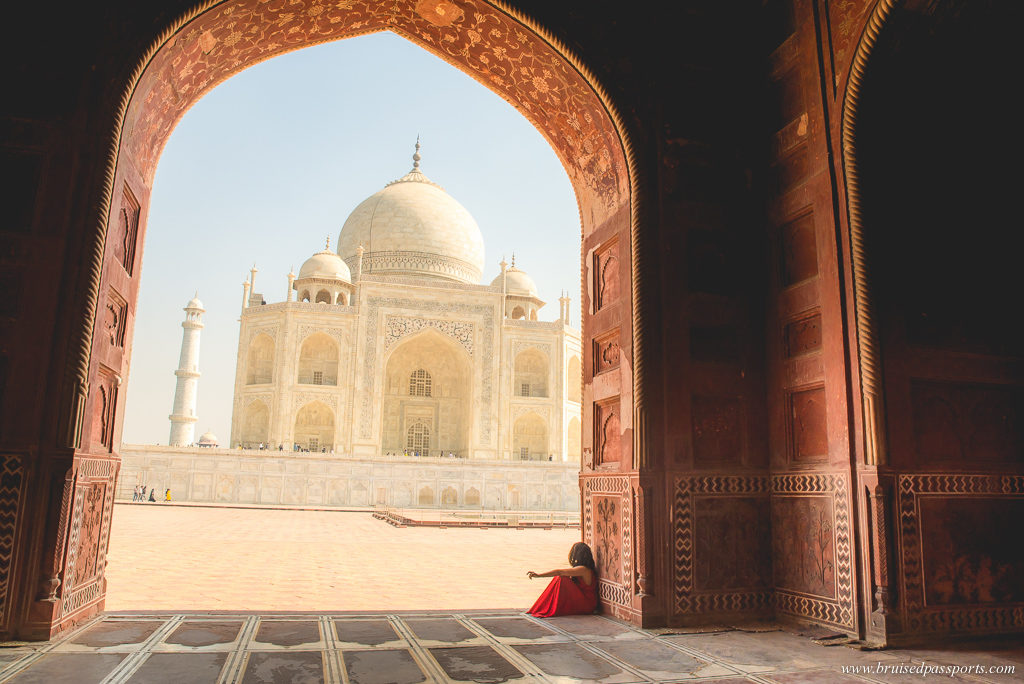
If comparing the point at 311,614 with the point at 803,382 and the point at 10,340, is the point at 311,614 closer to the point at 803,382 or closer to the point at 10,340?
the point at 10,340

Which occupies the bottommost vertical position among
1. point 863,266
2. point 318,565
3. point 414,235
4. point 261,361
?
point 318,565

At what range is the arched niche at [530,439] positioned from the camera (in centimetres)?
3058

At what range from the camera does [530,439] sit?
30906 mm

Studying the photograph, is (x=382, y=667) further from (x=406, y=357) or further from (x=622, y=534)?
(x=406, y=357)

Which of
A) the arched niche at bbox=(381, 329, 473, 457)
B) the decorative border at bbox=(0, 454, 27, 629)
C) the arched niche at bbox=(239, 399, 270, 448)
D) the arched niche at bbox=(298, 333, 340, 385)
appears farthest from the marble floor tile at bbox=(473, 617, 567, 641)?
the arched niche at bbox=(298, 333, 340, 385)

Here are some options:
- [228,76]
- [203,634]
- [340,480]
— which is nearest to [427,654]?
[203,634]

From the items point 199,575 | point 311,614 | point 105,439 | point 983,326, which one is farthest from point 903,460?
point 199,575

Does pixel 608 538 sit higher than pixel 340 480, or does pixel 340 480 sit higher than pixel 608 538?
pixel 340 480

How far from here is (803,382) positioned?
4977mm

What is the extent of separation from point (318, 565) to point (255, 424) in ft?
72.9

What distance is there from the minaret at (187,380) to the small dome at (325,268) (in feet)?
22.4

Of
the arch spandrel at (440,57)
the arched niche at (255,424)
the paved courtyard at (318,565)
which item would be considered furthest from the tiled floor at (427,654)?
the arched niche at (255,424)

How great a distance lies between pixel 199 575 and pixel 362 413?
66.7 feet

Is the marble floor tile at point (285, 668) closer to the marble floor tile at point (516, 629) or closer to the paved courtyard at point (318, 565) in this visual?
the marble floor tile at point (516, 629)
